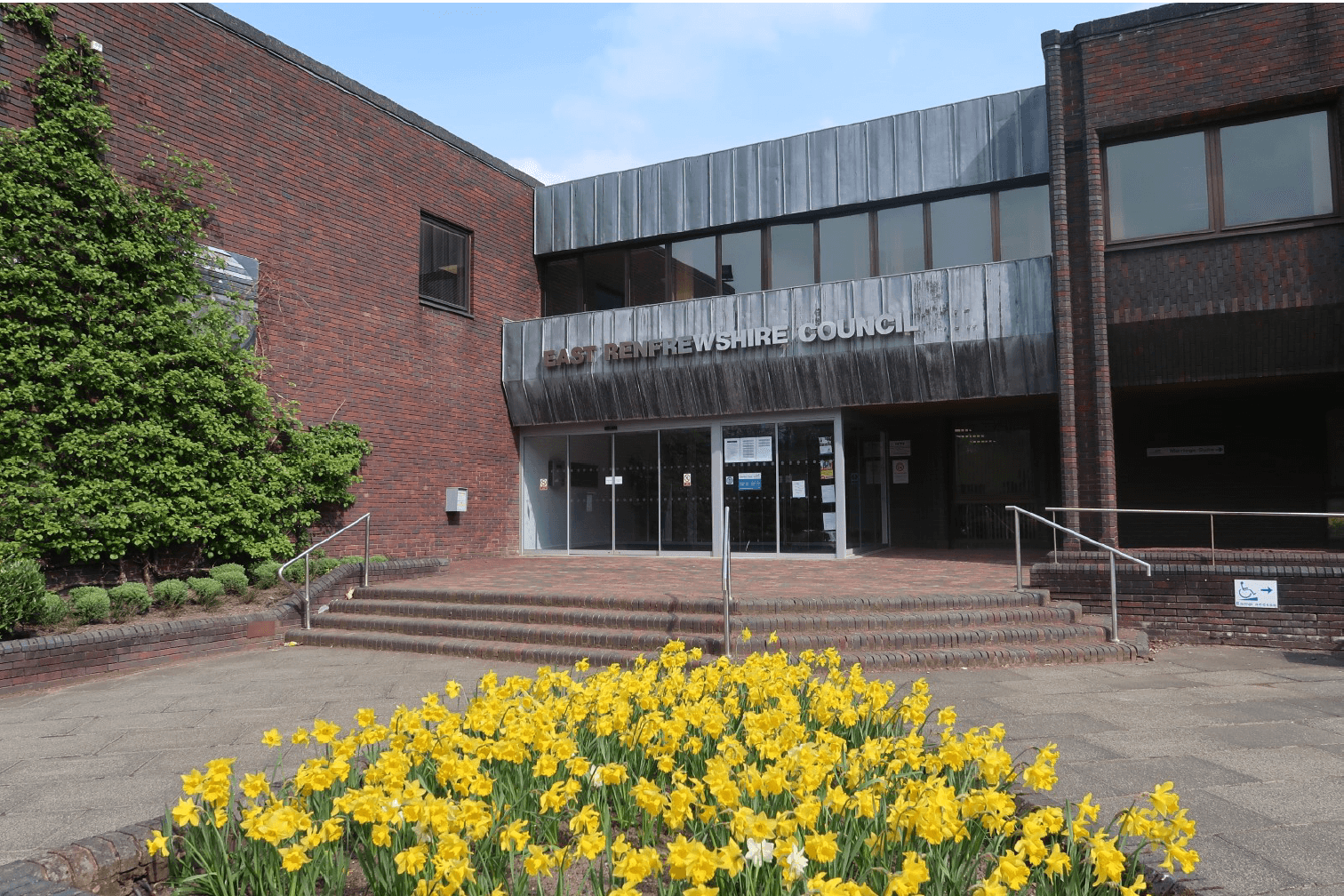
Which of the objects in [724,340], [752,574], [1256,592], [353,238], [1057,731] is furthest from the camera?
[724,340]

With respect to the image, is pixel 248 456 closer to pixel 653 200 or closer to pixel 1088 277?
pixel 653 200

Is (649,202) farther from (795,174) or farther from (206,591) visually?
(206,591)

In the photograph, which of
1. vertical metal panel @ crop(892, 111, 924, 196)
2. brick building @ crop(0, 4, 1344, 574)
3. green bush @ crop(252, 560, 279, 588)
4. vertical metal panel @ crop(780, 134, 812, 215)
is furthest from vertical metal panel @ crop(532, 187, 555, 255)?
green bush @ crop(252, 560, 279, 588)

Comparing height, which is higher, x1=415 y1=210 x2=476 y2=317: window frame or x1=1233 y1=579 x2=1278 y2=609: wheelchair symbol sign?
x1=415 y1=210 x2=476 y2=317: window frame

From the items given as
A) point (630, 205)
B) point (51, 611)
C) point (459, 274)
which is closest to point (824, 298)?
point (630, 205)

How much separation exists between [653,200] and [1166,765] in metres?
13.5

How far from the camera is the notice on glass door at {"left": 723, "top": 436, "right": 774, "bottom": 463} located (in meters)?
15.4

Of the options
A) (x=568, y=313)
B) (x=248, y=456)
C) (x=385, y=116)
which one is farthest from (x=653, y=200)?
(x=248, y=456)

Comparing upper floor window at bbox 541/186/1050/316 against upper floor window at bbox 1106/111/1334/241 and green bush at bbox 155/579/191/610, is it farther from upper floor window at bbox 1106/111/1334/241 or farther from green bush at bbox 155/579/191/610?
green bush at bbox 155/579/191/610

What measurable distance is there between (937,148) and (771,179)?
282 cm

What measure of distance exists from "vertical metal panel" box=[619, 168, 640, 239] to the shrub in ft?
31.4

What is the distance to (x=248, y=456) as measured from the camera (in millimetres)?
11570

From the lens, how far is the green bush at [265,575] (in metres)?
11.2

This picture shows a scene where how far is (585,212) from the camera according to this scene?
671 inches
